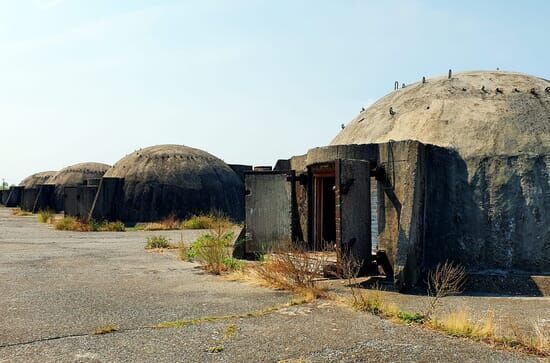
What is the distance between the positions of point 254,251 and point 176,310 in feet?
14.6

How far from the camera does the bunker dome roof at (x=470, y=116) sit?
952 cm

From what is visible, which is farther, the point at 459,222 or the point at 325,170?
the point at 325,170

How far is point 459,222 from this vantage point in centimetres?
930

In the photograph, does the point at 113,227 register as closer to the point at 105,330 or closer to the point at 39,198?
the point at 39,198

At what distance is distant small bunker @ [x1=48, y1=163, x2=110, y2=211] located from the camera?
114ft

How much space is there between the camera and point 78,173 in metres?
36.9

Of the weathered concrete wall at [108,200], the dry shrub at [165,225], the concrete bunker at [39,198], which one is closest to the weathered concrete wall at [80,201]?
the weathered concrete wall at [108,200]

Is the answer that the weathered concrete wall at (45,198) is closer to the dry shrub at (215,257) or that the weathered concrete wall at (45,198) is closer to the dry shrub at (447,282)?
the dry shrub at (215,257)

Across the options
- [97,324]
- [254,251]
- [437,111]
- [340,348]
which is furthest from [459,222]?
[97,324]

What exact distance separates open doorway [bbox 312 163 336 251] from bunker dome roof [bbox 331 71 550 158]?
3.71 ft

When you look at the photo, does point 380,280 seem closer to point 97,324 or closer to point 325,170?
point 325,170

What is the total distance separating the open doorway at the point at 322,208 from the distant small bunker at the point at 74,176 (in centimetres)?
2715

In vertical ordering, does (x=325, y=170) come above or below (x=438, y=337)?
above

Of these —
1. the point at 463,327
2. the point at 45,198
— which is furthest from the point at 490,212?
the point at 45,198
